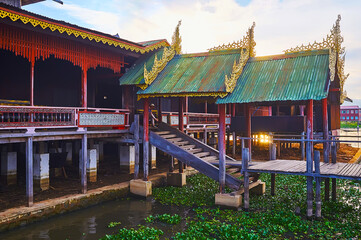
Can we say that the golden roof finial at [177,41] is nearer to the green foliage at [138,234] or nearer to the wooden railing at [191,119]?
Result: the wooden railing at [191,119]

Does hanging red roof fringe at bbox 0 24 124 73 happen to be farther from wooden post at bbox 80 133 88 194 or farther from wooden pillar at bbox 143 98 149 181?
wooden post at bbox 80 133 88 194

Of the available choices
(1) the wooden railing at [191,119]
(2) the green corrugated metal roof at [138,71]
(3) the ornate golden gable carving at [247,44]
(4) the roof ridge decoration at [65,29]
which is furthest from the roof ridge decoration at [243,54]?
(1) the wooden railing at [191,119]

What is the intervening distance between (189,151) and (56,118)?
5234mm

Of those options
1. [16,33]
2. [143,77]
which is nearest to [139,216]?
[143,77]

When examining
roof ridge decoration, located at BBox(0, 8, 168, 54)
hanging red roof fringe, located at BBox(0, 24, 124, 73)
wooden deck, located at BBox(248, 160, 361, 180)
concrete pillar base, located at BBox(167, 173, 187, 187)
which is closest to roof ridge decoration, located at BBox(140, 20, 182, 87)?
roof ridge decoration, located at BBox(0, 8, 168, 54)

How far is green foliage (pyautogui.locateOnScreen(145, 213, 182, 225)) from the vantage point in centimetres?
982

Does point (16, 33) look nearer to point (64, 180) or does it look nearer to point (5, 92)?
point (5, 92)

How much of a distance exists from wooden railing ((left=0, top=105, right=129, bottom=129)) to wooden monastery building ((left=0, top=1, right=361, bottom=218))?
0.04 m

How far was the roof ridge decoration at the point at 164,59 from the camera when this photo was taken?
41.5 feet

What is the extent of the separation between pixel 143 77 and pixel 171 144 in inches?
117

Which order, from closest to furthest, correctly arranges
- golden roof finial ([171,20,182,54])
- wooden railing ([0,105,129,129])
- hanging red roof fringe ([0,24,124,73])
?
1. wooden railing ([0,105,129,129])
2. hanging red roof fringe ([0,24,124,73])
3. golden roof finial ([171,20,182,54])

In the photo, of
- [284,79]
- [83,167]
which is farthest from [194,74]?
[83,167]

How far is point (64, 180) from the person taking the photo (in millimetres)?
13352

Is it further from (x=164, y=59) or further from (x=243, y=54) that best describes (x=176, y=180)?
(x=243, y=54)
